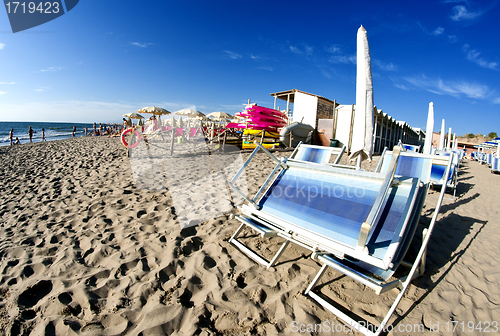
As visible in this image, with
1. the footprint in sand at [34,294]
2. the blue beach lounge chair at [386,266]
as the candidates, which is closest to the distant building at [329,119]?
the blue beach lounge chair at [386,266]

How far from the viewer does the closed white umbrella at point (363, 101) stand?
2.69 meters

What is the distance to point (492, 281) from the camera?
2.34m

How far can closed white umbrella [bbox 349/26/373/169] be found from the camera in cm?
269

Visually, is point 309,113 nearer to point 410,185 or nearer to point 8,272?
point 410,185

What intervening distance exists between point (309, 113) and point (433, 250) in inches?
519

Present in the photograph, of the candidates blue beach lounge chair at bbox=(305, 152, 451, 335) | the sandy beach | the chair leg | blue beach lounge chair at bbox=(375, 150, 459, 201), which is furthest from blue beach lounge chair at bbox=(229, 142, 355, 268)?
blue beach lounge chair at bbox=(375, 150, 459, 201)

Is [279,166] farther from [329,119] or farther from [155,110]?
[155,110]

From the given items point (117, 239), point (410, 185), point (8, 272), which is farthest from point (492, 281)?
point (8, 272)

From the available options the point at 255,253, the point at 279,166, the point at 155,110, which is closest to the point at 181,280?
the point at 255,253

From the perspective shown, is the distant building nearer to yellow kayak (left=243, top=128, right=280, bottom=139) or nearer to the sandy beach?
yellow kayak (left=243, top=128, right=280, bottom=139)

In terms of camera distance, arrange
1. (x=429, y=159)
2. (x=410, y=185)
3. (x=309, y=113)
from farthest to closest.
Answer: (x=309, y=113), (x=429, y=159), (x=410, y=185)

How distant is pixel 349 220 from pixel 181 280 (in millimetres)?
1737

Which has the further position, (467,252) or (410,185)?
(467,252)

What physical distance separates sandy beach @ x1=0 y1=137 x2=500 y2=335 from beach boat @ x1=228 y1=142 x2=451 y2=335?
0.22 metres
